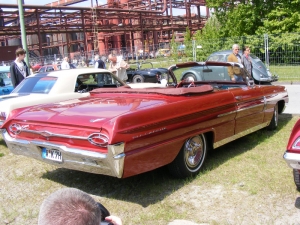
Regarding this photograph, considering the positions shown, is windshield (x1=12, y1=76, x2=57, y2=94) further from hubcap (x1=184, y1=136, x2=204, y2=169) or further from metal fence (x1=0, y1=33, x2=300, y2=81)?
metal fence (x1=0, y1=33, x2=300, y2=81)

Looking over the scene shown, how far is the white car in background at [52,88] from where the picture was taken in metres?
6.22

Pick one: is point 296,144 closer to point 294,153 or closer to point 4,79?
point 294,153

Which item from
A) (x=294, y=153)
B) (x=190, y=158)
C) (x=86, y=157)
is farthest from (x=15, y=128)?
(x=294, y=153)

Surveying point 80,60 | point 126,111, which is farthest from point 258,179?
point 80,60

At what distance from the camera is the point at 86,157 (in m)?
3.64

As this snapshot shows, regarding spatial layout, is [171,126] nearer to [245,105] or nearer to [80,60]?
[245,105]

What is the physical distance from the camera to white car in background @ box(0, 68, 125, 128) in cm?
622

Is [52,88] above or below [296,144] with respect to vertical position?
above

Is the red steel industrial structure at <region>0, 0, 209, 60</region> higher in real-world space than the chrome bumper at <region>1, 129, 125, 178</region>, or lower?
higher

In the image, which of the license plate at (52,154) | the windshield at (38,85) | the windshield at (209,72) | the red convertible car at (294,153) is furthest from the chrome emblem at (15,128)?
the red convertible car at (294,153)

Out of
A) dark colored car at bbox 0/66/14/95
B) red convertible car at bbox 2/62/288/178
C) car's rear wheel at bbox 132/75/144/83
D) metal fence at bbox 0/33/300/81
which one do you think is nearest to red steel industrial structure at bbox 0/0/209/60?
metal fence at bbox 0/33/300/81

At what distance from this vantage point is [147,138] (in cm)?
370

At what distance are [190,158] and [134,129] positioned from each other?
1.13 meters

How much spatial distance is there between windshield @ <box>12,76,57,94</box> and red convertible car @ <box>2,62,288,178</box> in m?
1.61
